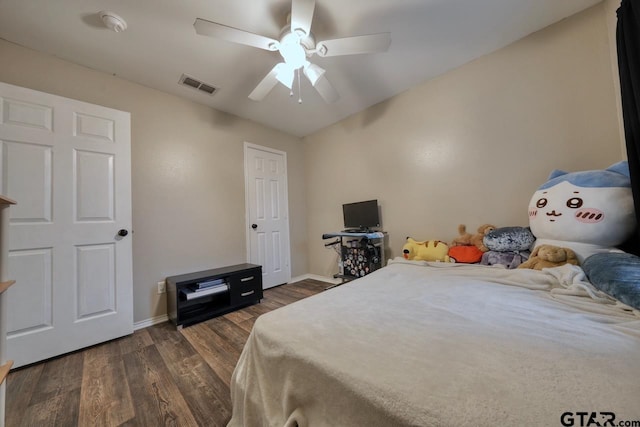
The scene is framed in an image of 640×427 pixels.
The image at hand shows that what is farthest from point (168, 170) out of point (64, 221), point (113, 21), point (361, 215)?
point (361, 215)

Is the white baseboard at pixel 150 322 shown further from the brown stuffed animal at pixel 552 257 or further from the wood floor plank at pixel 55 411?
the brown stuffed animal at pixel 552 257

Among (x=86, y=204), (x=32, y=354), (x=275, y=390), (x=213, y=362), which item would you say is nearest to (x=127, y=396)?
(x=213, y=362)

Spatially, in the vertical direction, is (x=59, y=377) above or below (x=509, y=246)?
below

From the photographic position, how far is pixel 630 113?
117 cm

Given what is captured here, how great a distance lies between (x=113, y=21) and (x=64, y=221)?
1.54 m

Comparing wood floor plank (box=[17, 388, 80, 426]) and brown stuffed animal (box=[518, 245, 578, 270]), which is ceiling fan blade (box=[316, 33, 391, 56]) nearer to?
brown stuffed animal (box=[518, 245, 578, 270])

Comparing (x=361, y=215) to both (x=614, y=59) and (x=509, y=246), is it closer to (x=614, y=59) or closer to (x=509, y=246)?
(x=509, y=246)

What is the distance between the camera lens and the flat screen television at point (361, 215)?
2.67 meters

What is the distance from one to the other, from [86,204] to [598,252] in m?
3.62

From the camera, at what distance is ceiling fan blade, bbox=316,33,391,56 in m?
1.41

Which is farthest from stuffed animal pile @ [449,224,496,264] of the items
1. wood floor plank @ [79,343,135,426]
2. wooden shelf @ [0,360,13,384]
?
wooden shelf @ [0,360,13,384]

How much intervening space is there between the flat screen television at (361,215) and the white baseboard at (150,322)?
2.31 m

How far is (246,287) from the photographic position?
8.13ft

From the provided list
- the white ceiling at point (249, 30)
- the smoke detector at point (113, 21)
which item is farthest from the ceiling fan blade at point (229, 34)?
the smoke detector at point (113, 21)
